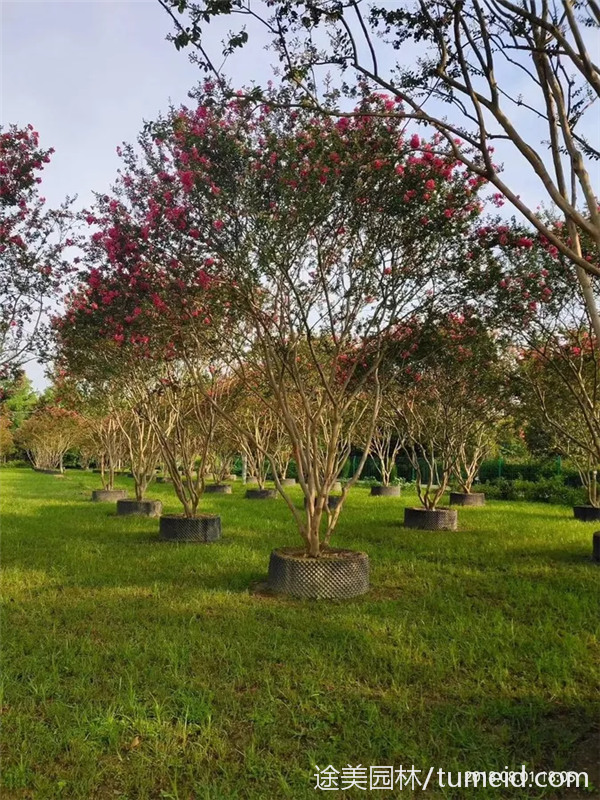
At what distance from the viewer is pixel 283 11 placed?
4.18 metres

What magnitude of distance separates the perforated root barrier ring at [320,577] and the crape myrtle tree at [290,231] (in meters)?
0.52

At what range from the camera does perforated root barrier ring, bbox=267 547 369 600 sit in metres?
6.22

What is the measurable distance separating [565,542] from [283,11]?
9253 millimetres

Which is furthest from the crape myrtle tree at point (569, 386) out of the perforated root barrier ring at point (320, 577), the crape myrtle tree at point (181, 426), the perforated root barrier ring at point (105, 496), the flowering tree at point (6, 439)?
the flowering tree at point (6, 439)

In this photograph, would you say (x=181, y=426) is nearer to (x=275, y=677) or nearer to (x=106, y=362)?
(x=106, y=362)

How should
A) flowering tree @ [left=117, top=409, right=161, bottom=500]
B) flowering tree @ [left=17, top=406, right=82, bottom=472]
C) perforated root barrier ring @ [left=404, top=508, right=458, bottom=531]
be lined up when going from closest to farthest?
perforated root barrier ring @ [left=404, top=508, right=458, bottom=531] < flowering tree @ [left=117, top=409, right=161, bottom=500] < flowering tree @ [left=17, top=406, right=82, bottom=472]

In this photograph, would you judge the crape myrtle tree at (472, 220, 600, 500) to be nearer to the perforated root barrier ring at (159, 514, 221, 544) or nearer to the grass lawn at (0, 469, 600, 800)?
the grass lawn at (0, 469, 600, 800)

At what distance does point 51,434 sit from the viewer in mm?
38688

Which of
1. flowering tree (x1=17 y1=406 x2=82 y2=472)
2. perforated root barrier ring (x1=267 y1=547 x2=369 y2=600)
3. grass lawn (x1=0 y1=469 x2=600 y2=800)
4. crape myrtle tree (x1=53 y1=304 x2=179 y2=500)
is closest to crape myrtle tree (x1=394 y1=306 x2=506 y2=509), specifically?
perforated root barrier ring (x1=267 y1=547 x2=369 y2=600)

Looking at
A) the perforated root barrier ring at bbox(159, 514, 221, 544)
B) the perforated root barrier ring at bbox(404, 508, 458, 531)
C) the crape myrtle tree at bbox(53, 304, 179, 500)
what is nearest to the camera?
the perforated root barrier ring at bbox(159, 514, 221, 544)

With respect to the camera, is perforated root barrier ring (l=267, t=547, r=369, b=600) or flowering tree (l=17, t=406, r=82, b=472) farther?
flowering tree (l=17, t=406, r=82, b=472)

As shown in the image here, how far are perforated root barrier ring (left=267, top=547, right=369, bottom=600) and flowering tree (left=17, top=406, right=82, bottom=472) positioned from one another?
66.9 feet

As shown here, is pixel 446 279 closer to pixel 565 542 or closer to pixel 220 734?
pixel 565 542

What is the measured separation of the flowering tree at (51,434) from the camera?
30.6 metres
